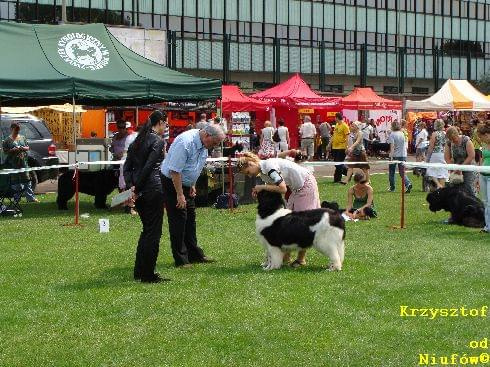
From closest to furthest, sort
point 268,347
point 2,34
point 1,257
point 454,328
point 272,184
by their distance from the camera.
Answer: point 268,347 < point 454,328 < point 272,184 < point 1,257 < point 2,34

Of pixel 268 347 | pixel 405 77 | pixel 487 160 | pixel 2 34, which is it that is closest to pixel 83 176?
pixel 2 34

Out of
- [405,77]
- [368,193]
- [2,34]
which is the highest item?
[405,77]

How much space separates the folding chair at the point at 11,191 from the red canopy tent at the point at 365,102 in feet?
65.2

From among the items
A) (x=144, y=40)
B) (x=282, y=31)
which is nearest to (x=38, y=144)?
(x=144, y=40)

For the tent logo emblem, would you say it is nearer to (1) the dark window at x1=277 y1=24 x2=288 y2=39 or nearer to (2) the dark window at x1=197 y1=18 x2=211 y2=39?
(2) the dark window at x1=197 y1=18 x2=211 y2=39

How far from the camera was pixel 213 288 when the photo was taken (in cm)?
806

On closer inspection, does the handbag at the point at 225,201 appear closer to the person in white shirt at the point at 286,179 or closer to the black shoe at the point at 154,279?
the person in white shirt at the point at 286,179

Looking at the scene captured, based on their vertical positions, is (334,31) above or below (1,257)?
above

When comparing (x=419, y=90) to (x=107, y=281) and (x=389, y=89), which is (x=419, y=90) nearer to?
(x=389, y=89)

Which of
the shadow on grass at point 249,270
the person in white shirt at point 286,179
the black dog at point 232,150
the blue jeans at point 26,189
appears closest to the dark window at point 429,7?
the black dog at point 232,150

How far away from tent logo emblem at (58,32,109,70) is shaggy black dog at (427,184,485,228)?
687cm

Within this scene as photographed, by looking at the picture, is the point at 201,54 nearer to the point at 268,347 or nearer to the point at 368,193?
the point at 368,193

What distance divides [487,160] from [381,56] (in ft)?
141

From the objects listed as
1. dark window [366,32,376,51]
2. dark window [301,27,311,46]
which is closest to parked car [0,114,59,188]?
dark window [301,27,311,46]
